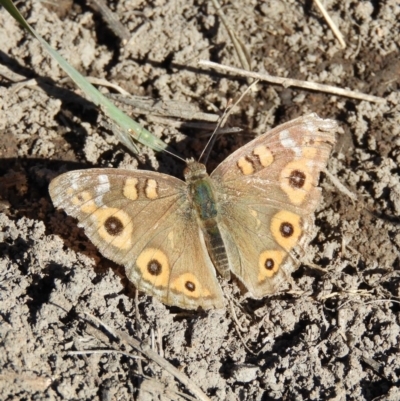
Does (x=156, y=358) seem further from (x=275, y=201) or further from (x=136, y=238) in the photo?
(x=275, y=201)

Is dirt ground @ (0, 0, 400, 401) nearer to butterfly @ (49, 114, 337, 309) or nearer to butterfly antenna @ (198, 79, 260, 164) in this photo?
butterfly antenna @ (198, 79, 260, 164)

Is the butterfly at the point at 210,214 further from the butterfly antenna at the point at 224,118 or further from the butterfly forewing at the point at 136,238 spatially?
the butterfly antenna at the point at 224,118

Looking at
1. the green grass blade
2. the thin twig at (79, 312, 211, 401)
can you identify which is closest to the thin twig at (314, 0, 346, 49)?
the green grass blade

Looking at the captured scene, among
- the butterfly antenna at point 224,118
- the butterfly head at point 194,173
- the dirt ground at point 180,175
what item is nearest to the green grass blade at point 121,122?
the dirt ground at point 180,175

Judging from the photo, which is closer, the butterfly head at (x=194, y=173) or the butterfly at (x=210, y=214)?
the butterfly at (x=210, y=214)

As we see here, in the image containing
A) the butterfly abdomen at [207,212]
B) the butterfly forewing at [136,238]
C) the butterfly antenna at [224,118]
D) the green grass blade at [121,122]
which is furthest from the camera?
the butterfly antenna at [224,118]

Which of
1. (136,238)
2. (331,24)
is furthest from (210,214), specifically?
(331,24)

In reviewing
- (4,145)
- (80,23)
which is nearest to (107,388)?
(4,145)
